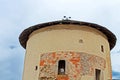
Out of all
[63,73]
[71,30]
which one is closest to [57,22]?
[71,30]

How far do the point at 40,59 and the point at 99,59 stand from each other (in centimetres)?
481

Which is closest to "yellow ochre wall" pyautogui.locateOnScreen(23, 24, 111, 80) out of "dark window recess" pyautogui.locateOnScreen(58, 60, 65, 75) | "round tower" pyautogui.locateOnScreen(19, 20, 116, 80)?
"round tower" pyautogui.locateOnScreen(19, 20, 116, 80)

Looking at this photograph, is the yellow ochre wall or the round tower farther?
the yellow ochre wall

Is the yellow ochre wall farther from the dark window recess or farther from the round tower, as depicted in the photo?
the dark window recess

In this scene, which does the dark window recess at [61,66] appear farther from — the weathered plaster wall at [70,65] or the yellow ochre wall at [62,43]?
the yellow ochre wall at [62,43]

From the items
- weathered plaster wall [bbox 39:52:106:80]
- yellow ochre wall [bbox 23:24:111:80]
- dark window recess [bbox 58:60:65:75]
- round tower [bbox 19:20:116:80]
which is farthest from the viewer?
yellow ochre wall [bbox 23:24:111:80]

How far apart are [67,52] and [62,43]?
0.87 m

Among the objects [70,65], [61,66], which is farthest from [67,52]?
[61,66]

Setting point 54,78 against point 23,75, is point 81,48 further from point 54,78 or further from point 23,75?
point 23,75

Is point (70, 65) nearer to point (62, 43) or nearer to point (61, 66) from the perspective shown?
point (61, 66)

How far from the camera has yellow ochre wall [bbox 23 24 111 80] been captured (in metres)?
21.2

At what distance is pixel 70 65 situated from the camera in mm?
20578

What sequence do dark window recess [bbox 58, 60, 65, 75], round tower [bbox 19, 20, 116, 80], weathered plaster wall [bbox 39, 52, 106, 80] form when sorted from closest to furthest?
weathered plaster wall [bbox 39, 52, 106, 80] < round tower [bbox 19, 20, 116, 80] < dark window recess [bbox 58, 60, 65, 75]

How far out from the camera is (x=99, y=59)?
21.8m
